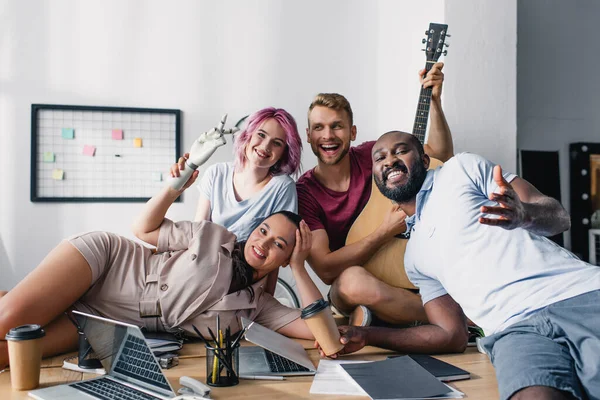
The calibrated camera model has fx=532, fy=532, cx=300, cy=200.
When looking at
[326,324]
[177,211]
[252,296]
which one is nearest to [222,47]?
[177,211]

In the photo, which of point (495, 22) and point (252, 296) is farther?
point (495, 22)

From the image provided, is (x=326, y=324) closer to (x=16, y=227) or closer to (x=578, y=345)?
(x=578, y=345)

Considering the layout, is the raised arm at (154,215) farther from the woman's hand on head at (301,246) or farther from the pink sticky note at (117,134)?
the pink sticky note at (117,134)

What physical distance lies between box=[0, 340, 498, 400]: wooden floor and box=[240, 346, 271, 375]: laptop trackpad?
2.5 inches

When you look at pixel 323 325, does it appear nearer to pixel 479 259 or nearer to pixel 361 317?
pixel 361 317

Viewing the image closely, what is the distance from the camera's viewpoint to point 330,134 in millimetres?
2406

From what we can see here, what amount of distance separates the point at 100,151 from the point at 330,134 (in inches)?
63.5

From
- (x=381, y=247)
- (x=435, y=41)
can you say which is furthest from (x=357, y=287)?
(x=435, y=41)

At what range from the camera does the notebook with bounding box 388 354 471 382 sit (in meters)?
1.54

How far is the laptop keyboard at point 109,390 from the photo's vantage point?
1330mm

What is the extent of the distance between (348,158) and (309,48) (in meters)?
1.31

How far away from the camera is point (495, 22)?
114 inches

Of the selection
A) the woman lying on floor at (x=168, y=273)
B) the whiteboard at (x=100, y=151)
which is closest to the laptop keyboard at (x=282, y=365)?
the woman lying on floor at (x=168, y=273)

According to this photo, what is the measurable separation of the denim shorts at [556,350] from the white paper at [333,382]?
0.38 m
